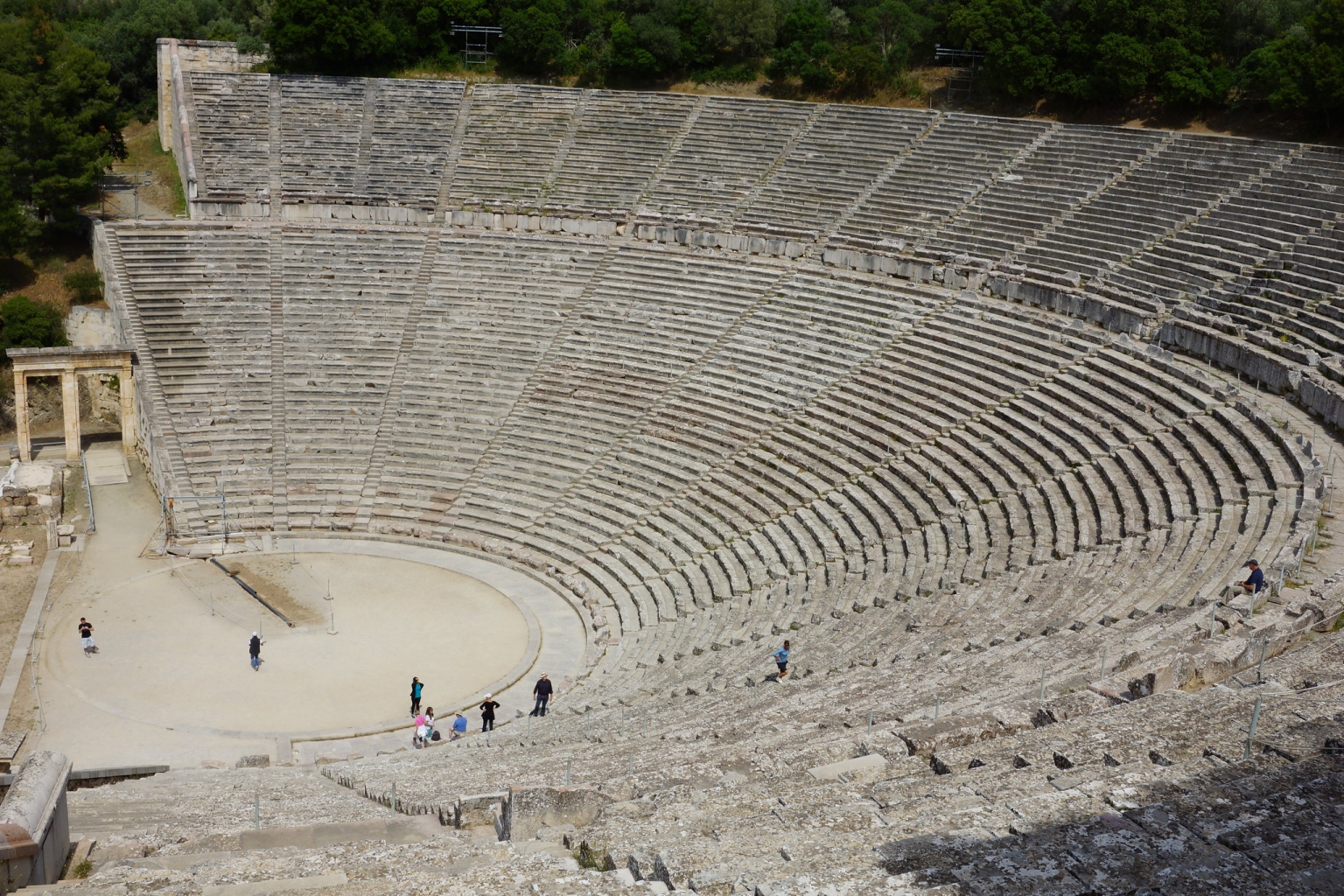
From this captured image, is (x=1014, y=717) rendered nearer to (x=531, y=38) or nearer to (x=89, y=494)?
(x=89, y=494)

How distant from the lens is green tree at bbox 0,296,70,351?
112 feet

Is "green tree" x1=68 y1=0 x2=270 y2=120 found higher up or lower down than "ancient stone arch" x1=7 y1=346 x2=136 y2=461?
higher up

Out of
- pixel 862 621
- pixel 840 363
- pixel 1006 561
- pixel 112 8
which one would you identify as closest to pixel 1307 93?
pixel 840 363

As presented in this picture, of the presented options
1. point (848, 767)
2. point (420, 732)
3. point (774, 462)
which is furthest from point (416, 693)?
point (848, 767)

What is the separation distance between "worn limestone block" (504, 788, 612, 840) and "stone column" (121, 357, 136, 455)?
23151mm

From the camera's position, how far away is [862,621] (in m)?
20.0

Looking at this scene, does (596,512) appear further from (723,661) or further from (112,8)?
(112,8)

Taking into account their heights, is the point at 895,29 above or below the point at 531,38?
above

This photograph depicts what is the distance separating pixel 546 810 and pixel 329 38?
34427mm

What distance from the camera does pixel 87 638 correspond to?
2266 cm

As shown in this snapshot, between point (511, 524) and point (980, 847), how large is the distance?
2030 cm

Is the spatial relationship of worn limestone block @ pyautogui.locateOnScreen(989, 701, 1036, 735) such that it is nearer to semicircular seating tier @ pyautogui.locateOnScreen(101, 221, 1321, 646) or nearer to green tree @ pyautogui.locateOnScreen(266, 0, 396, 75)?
semicircular seating tier @ pyautogui.locateOnScreen(101, 221, 1321, 646)

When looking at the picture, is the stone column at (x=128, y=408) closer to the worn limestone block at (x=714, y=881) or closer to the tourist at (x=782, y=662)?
the tourist at (x=782, y=662)

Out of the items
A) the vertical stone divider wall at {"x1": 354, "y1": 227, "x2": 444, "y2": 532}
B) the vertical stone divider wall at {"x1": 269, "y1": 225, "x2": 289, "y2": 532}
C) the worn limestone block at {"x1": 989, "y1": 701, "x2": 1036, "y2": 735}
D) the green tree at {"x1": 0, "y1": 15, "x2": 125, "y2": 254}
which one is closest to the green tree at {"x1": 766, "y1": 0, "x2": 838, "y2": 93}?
the vertical stone divider wall at {"x1": 354, "y1": 227, "x2": 444, "y2": 532}
